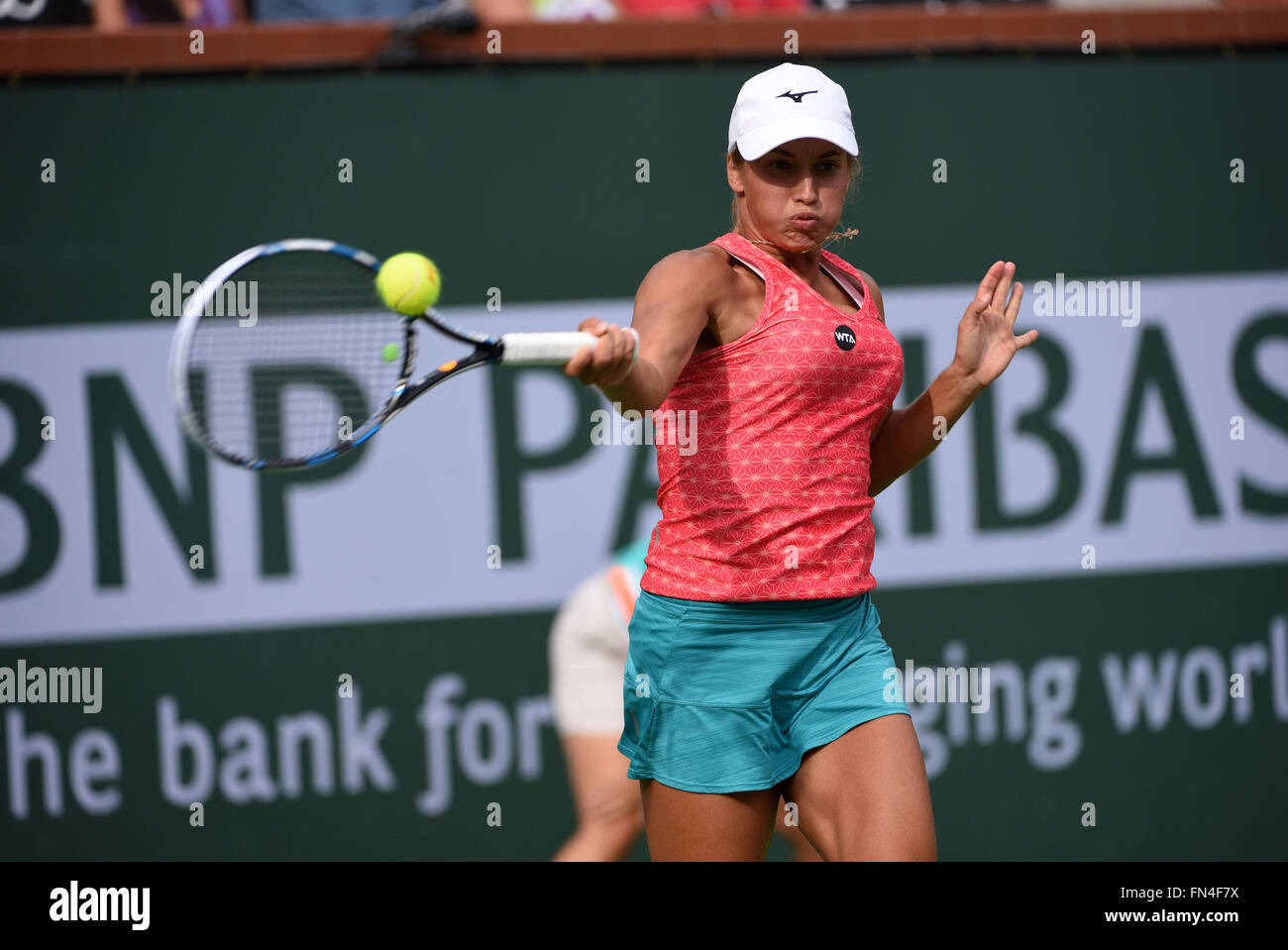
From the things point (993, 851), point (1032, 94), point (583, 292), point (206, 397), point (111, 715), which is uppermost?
point (1032, 94)

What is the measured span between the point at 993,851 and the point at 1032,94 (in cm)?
245

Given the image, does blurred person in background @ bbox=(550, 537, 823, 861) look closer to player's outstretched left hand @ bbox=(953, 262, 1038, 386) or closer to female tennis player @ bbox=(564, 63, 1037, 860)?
female tennis player @ bbox=(564, 63, 1037, 860)

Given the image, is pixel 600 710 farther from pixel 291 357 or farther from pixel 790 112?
pixel 790 112

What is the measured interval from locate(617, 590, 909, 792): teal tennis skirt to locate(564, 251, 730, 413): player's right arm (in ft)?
1.51

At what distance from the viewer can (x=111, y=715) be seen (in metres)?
4.16

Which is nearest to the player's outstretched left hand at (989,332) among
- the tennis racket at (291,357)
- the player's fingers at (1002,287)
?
the player's fingers at (1002,287)

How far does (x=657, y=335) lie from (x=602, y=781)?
1.87 metres

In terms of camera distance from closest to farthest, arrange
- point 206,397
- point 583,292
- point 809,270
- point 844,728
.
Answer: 1. point 844,728
2. point 809,270
3. point 206,397
4. point 583,292

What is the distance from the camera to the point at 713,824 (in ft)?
7.86

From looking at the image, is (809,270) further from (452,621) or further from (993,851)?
(993,851)

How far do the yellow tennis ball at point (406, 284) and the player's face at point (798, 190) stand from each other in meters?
0.61

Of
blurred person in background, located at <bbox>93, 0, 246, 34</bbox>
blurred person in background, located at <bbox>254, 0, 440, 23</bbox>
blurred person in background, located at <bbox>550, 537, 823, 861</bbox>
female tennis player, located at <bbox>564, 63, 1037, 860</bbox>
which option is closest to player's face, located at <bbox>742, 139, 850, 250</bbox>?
female tennis player, located at <bbox>564, 63, 1037, 860</bbox>

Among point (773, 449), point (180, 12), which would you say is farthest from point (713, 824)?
point (180, 12)

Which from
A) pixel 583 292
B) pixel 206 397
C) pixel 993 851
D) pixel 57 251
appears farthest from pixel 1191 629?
pixel 57 251
